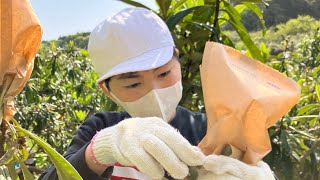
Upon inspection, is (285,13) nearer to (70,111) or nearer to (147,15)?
(70,111)

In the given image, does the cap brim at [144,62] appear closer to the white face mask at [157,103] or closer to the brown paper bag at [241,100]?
the white face mask at [157,103]

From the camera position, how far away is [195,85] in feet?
6.39

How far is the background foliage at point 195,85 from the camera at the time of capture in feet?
6.29

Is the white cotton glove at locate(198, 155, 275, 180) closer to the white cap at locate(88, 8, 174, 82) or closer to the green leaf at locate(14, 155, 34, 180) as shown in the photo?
the green leaf at locate(14, 155, 34, 180)

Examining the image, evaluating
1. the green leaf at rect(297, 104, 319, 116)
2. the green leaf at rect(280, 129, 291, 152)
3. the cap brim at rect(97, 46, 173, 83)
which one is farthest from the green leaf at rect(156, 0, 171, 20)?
the cap brim at rect(97, 46, 173, 83)

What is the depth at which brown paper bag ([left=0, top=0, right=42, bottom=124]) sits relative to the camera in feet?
2.13

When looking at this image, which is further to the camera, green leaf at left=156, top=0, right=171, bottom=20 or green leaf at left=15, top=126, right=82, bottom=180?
green leaf at left=156, top=0, right=171, bottom=20

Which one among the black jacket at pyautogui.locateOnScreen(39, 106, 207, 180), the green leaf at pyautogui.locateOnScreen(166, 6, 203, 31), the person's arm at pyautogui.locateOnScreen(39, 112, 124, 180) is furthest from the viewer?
the green leaf at pyautogui.locateOnScreen(166, 6, 203, 31)

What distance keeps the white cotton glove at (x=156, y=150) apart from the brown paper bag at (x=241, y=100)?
0.08m

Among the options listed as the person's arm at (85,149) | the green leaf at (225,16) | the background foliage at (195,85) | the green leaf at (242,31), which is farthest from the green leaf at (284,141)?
the person's arm at (85,149)

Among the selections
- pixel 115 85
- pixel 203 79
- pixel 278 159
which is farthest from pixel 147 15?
pixel 278 159

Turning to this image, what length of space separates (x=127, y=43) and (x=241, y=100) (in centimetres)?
42

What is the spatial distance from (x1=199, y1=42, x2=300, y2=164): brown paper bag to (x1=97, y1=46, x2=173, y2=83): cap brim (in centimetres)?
26

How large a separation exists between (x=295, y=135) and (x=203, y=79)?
127cm
